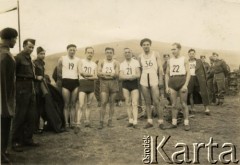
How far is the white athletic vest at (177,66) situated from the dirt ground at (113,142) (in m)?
0.73

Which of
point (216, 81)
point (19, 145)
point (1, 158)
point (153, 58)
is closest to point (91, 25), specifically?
point (153, 58)

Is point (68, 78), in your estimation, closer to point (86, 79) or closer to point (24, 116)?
point (86, 79)

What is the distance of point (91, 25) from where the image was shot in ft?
14.6

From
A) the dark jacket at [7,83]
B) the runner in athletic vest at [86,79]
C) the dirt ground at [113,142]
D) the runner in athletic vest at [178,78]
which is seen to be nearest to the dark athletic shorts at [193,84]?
the dirt ground at [113,142]

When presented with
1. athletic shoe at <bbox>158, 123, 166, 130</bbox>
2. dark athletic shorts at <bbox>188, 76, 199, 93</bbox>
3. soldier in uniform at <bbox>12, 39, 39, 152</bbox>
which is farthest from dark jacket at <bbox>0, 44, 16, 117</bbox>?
dark athletic shorts at <bbox>188, 76, 199, 93</bbox>

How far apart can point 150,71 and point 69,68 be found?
41.4 inches

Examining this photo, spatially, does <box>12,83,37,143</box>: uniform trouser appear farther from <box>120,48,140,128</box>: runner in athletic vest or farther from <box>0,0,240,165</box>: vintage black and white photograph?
<box>120,48,140,128</box>: runner in athletic vest

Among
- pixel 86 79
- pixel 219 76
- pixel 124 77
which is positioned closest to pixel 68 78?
pixel 86 79

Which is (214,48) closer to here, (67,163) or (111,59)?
(111,59)

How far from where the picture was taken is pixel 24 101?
3.63 m

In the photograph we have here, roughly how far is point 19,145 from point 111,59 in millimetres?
1619

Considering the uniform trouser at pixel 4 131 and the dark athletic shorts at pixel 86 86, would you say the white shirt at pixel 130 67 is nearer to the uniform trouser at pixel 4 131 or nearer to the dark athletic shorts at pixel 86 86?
the dark athletic shorts at pixel 86 86

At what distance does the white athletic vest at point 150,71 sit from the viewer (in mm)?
4391

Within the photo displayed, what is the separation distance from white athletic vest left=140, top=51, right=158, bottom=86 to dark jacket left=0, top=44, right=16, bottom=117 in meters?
1.79
